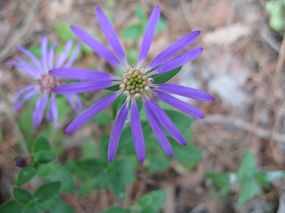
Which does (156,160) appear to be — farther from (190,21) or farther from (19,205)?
(190,21)

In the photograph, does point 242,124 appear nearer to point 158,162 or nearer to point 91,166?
point 158,162

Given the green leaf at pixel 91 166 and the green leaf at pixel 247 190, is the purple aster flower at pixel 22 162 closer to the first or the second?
the green leaf at pixel 91 166

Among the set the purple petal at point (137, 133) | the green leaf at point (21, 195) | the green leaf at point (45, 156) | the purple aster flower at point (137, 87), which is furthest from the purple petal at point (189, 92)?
the green leaf at point (21, 195)

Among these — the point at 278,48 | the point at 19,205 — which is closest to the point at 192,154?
the point at 19,205

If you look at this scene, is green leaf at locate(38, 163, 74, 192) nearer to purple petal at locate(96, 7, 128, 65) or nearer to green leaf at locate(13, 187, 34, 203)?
green leaf at locate(13, 187, 34, 203)

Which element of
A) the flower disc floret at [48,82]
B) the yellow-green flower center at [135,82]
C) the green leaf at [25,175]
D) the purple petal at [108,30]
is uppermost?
the flower disc floret at [48,82]

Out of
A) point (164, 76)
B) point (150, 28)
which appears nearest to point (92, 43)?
point (150, 28)
